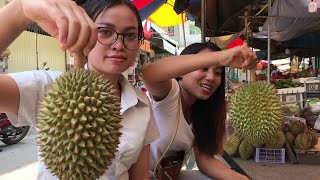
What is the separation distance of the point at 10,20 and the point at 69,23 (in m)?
0.20

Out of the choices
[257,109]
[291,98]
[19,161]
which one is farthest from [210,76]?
[19,161]

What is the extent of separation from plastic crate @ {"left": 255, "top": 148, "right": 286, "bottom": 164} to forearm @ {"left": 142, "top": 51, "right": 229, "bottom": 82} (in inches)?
44.4

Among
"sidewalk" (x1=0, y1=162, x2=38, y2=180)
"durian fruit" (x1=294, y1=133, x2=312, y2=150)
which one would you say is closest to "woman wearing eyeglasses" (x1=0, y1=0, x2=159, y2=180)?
"durian fruit" (x1=294, y1=133, x2=312, y2=150)

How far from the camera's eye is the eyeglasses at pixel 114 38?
1.11 m

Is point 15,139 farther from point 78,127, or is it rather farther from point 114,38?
point 78,127

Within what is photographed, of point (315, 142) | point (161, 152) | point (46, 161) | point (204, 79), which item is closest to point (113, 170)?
point (46, 161)

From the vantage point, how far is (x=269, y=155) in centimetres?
219

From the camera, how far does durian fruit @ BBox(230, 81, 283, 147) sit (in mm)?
1749

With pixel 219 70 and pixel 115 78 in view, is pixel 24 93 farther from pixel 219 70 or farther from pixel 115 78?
pixel 219 70

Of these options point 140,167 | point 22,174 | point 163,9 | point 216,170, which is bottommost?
point 22,174

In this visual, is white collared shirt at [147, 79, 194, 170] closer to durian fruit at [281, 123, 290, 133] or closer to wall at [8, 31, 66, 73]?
durian fruit at [281, 123, 290, 133]

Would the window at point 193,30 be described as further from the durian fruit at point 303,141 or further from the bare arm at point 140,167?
the bare arm at point 140,167

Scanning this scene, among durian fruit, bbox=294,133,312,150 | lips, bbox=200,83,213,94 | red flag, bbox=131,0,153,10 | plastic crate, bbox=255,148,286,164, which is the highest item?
red flag, bbox=131,0,153,10

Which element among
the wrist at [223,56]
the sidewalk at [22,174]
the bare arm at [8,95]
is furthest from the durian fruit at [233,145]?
the sidewalk at [22,174]
